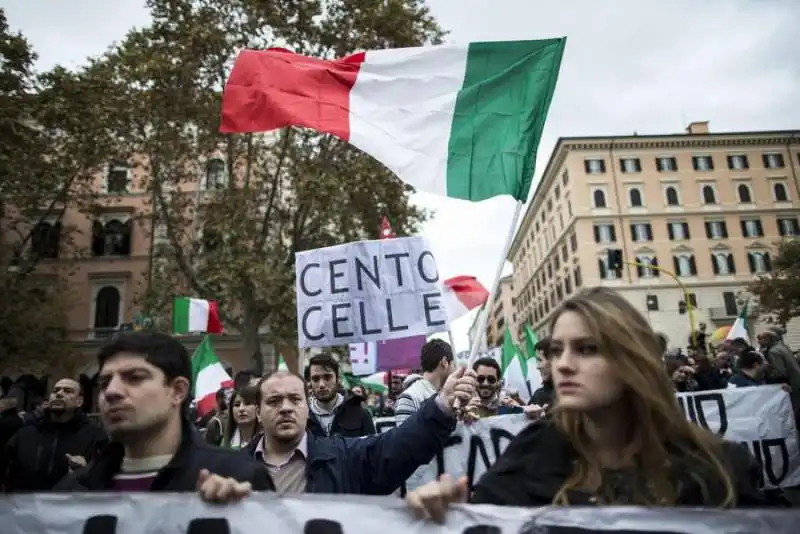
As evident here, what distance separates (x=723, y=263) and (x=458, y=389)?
52150mm

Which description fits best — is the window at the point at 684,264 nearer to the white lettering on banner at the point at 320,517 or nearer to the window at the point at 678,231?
the window at the point at 678,231

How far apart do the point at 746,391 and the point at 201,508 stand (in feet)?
16.5

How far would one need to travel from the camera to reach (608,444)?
1.84m

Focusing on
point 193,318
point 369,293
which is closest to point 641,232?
point 193,318

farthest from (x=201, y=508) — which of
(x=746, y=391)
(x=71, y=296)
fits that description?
(x=71, y=296)

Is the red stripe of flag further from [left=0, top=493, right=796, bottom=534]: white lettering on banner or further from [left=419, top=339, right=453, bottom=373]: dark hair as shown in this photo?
[left=0, top=493, right=796, bottom=534]: white lettering on banner

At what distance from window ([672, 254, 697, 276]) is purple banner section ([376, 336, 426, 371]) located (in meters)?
44.0

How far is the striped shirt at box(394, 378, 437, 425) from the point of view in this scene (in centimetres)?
474

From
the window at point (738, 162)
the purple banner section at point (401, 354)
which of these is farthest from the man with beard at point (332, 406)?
the window at point (738, 162)

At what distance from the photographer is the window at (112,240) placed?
3150cm

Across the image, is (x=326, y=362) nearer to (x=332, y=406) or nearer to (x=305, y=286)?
(x=332, y=406)

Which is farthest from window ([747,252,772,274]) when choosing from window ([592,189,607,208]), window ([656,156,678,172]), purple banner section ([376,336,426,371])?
purple banner section ([376,336,426,371])

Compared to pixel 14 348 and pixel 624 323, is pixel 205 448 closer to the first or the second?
pixel 624 323

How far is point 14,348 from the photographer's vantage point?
21.9 meters
